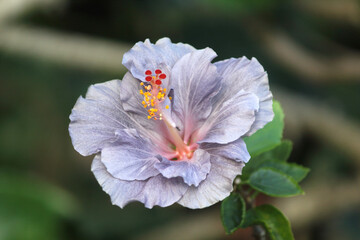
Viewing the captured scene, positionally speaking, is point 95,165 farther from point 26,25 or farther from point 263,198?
point 26,25

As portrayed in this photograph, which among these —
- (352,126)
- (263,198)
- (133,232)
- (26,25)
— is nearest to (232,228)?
(263,198)

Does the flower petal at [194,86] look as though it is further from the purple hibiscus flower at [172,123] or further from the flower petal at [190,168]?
the flower petal at [190,168]

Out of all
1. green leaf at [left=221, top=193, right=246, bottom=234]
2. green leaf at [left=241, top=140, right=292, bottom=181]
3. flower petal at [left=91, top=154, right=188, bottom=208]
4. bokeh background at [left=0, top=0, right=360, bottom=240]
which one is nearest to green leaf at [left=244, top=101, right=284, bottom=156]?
green leaf at [left=241, top=140, right=292, bottom=181]

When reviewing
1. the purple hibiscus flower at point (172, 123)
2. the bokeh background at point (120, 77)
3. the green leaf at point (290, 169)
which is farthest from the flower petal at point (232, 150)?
the bokeh background at point (120, 77)

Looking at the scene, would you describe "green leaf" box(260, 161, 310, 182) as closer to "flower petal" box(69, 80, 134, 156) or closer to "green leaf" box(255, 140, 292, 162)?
"green leaf" box(255, 140, 292, 162)

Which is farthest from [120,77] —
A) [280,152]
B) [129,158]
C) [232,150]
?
[232,150]
